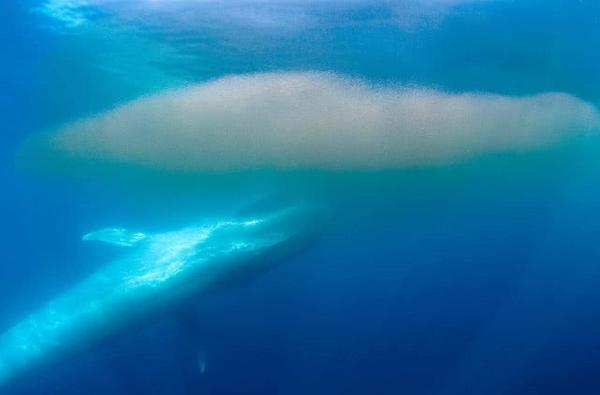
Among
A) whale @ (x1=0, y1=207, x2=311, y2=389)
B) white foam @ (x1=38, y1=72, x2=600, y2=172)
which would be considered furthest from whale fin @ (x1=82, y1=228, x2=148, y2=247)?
white foam @ (x1=38, y1=72, x2=600, y2=172)

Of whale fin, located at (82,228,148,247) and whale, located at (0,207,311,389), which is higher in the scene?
whale fin, located at (82,228,148,247)

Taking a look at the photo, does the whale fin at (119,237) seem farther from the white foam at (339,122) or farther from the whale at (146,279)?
the white foam at (339,122)

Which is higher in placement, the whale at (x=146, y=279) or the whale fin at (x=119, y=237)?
the whale fin at (x=119, y=237)

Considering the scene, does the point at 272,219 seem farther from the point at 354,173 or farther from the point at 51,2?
the point at 51,2

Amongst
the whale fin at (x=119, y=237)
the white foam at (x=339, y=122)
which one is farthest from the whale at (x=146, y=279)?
the white foam at (x=339, y=122)

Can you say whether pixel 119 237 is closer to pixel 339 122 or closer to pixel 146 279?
pixel 146 279

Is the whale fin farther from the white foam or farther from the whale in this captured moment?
the white foam

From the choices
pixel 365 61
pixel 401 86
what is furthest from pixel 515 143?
pixel 365 61
